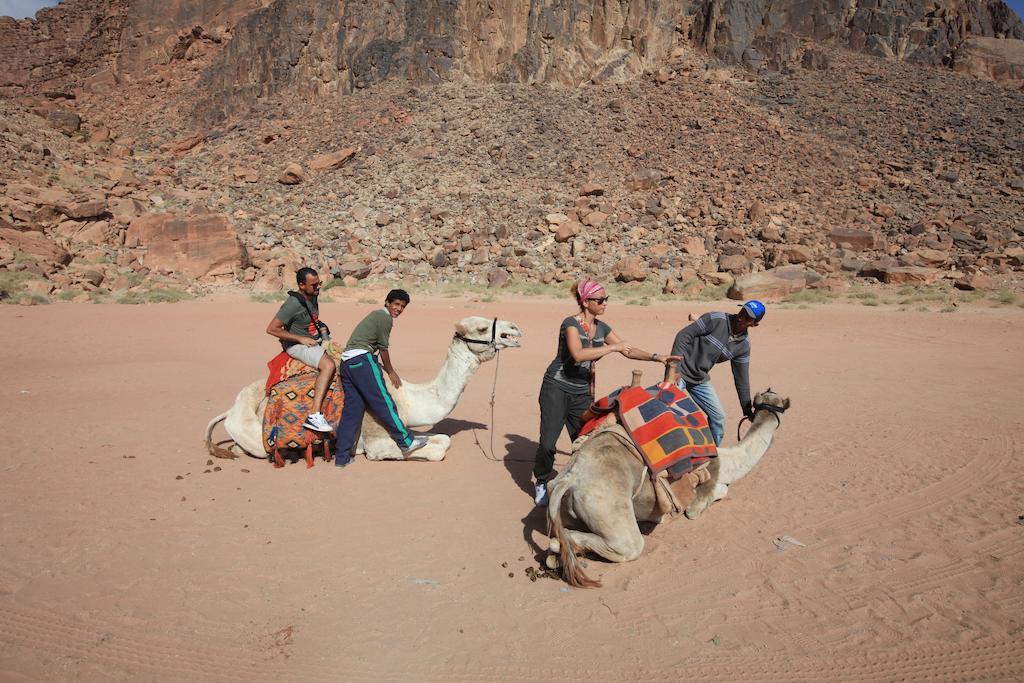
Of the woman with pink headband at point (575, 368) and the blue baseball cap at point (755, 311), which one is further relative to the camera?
the blue baseball cap at point (755, 311)

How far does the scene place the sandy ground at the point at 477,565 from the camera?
346 centimetres

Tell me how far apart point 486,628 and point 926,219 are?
1399 inches

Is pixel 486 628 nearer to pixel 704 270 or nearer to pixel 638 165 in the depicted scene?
pixel 704 270

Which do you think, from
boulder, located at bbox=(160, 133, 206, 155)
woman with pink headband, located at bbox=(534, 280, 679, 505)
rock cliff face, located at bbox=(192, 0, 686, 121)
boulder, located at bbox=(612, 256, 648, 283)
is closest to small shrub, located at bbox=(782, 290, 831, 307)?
boulder, located at bbox=(612, 256, 648, 283)

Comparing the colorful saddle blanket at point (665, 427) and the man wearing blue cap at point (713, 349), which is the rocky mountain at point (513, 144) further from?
the colorful saddle blanket at point (665, 427)

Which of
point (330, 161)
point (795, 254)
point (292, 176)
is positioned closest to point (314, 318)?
point (795, 254)

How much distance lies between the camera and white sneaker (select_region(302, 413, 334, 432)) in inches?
235

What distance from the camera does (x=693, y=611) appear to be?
12.7 feet

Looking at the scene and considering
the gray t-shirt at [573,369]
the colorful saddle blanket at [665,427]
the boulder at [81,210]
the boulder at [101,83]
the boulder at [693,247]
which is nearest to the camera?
the colorful saddle blanket at [665,427]

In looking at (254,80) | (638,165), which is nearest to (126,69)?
(254,80)

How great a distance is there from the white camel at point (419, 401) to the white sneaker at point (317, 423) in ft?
1.34

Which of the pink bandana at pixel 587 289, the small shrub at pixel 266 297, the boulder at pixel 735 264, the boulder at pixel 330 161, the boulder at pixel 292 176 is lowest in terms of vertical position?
the small shrub at pixel 266 297

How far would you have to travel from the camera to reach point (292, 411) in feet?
19.9

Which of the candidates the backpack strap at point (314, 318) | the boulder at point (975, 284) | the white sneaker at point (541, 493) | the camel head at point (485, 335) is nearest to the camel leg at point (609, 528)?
the white sneaker at point (541, 493)
